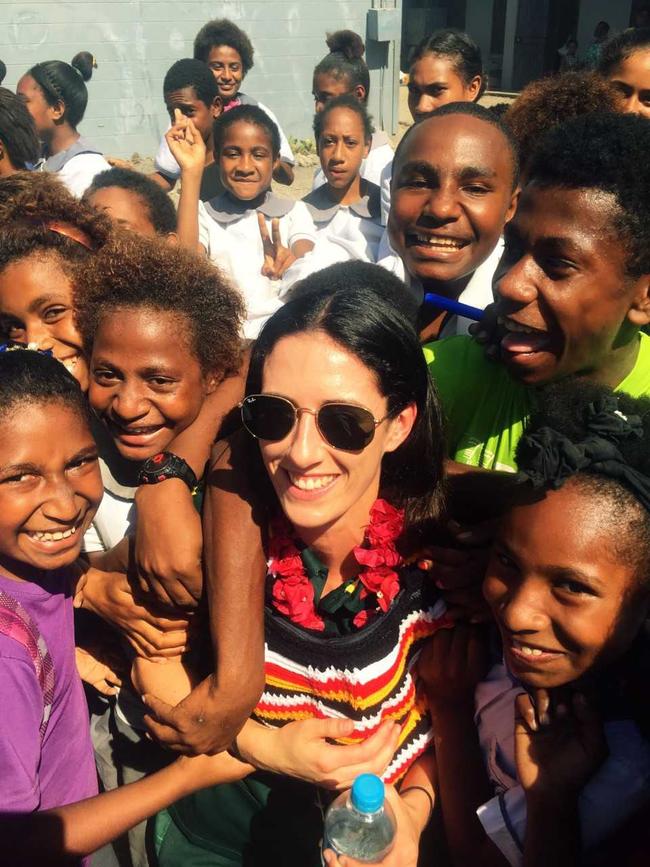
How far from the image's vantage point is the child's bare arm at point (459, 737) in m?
1.74

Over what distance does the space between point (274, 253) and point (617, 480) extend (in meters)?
3.59

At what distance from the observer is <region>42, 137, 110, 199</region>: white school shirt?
4.90 meters

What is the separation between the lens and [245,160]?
5.00 metres

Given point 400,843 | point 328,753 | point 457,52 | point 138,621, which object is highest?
point 457,52

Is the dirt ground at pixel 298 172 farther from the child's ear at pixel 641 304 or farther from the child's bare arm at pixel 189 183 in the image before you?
the child's ear at pixel 641 304

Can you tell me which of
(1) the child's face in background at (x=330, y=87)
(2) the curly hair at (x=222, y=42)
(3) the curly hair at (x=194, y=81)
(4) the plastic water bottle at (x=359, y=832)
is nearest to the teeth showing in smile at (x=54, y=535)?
(4) the plastic water bottle at (x=359, y=832)

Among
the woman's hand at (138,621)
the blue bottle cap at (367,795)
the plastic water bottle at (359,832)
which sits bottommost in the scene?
the plastic water bottle at (359,832)

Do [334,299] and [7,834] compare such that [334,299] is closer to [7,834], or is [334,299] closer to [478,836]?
[478,836]

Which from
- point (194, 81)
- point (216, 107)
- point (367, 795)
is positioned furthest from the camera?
point (216, 107)

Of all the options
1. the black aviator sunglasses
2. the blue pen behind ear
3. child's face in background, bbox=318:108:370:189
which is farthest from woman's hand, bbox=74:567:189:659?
child's face in background, bbox=318:108:370:189

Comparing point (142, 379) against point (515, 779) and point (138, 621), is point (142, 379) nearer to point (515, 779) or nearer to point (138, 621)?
point (138, 621)

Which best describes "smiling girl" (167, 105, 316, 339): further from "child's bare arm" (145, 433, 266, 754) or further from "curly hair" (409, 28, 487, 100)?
"child's bare arm" (145, 433, 266, 754)

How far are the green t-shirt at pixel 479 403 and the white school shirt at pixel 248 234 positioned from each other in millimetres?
2094

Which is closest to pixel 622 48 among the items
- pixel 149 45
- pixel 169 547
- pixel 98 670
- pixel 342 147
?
pixel 342 147
